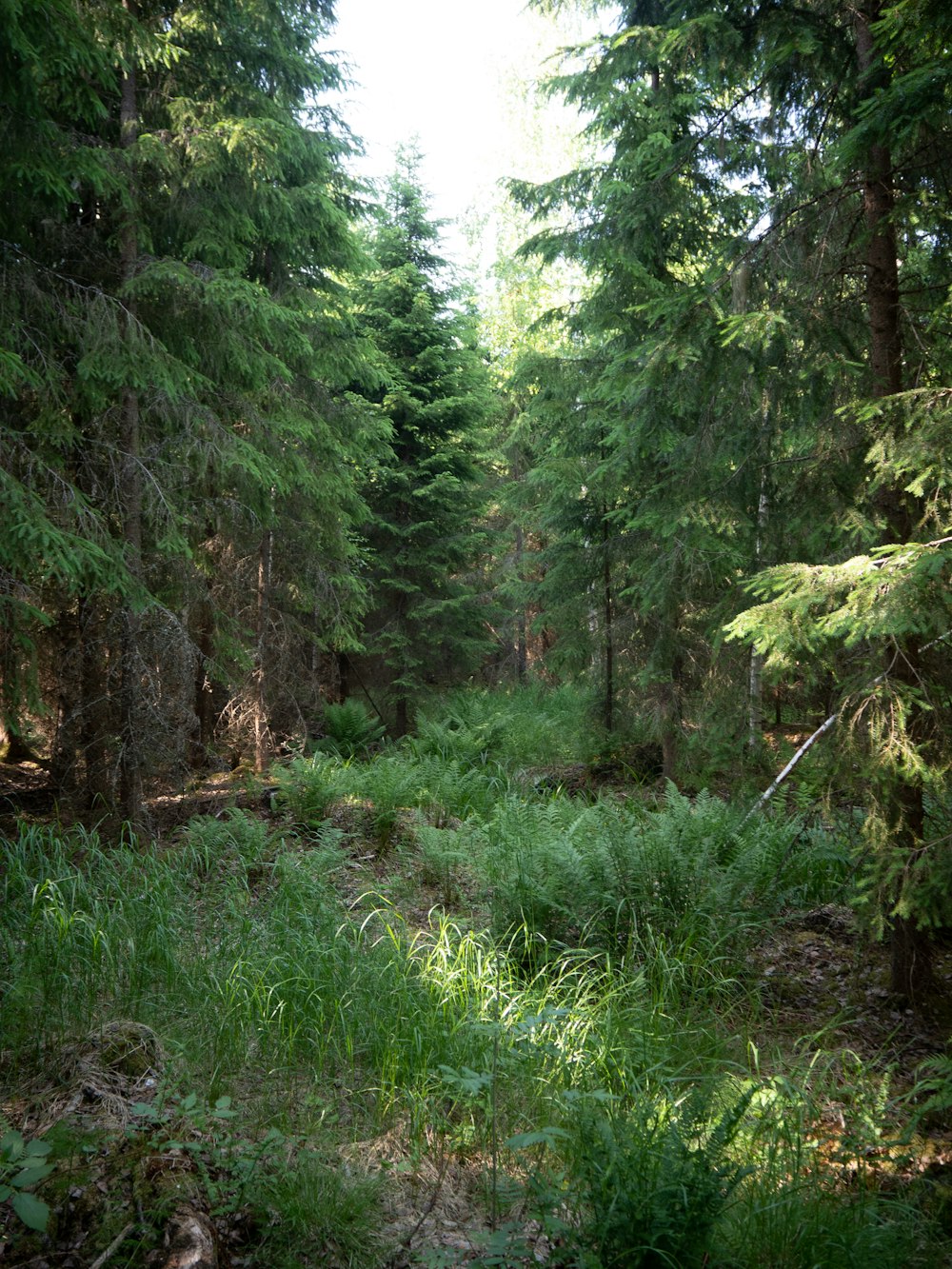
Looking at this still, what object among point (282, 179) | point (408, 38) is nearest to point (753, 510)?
point (282, 179)

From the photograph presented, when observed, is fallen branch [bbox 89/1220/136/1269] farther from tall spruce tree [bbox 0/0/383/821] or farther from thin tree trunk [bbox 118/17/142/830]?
thin tree trunk [bbox 118/17/142/830]

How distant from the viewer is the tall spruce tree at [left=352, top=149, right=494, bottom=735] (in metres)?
14.2

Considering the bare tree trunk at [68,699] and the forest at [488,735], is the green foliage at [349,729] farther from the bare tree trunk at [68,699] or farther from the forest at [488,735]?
the bare tree trunk at [68,699]

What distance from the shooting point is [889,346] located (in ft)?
15.3

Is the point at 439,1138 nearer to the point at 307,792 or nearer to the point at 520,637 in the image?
the point at 307,792

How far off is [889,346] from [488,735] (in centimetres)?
792

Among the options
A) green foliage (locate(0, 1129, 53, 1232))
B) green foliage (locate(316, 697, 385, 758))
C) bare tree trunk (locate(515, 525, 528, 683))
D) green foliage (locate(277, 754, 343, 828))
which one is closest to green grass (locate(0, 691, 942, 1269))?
green foliage (locate(0, 1129, 53, 1232))

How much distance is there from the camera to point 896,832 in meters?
4.30

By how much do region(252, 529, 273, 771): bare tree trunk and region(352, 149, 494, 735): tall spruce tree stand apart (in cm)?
330

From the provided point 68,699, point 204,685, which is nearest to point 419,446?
point 204,685

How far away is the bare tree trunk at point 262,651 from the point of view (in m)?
10.8

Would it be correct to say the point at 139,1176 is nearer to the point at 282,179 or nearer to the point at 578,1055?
the point at 578,1055

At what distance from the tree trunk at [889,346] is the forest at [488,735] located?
0.10 ft

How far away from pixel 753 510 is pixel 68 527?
17.2 ft
